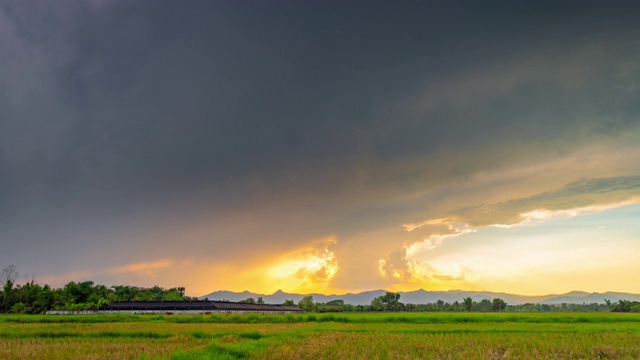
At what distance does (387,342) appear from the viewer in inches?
1023

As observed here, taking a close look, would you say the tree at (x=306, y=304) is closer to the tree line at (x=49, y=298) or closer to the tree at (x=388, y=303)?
the tree at (x=388, y=303)

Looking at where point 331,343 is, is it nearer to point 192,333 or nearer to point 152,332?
point 192,333

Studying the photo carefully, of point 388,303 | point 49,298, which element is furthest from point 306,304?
point 49,298

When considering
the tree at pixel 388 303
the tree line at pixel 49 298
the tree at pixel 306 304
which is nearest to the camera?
the tree line at pixel 49 298

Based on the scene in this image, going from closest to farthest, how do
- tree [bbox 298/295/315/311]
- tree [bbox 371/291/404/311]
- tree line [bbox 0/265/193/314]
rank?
tree line [bbox 0/265/193/314] → tree [bbox 371/291/404/311] → tree [bbox 298/295/315/311]

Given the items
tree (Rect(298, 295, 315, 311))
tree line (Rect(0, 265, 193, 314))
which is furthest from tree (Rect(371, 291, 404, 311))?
tree line (Rect(0, 265, 193, 314))

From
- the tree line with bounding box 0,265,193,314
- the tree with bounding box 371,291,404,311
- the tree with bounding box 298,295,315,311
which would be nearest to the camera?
the tree line with bounding box 0,265,193,314

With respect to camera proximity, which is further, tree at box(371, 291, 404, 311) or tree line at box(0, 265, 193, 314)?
tree at box(371, 291, 404, 311)

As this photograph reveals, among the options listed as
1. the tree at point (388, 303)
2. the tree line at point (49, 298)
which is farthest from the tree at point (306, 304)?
the tree line at point (49, 298)

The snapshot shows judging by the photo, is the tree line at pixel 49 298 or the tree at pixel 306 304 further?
the tree at pixel 306 304

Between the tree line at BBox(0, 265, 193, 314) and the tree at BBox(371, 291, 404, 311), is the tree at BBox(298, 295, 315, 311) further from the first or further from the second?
the tree line at BBox(0, 265, 193, 314)

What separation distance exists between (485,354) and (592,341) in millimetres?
11128

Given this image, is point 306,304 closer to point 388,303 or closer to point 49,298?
point 388,303

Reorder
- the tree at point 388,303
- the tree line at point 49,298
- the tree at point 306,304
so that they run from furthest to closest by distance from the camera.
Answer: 1. the tree at point 306,304
2. the tree at point 388,303
3. the tree line at point 49,298
